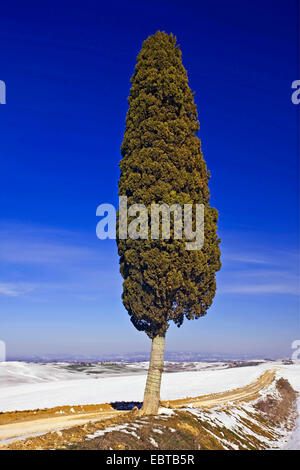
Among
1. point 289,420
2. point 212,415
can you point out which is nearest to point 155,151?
point 212,415

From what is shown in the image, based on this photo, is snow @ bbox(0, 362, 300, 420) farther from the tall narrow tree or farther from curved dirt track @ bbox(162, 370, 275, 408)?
the tall narrow tree

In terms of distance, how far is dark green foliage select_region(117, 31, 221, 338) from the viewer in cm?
1784

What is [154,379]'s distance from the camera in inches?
705

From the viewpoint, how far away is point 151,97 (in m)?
19.2

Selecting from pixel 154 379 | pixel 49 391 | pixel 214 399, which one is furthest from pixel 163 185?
pixel 49 391

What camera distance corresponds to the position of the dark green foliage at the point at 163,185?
17.8 metres

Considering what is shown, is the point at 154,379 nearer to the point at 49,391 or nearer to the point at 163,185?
the point at 163,185

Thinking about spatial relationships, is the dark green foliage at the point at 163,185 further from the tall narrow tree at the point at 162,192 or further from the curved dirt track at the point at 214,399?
the curved dirt track at the point at 214,399

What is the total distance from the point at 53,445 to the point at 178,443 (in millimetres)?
4254

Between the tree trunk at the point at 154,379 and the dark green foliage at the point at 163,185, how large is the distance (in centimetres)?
57

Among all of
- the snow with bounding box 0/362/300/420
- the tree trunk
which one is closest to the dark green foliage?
the tree trunk

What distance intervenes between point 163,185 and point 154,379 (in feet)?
30.4

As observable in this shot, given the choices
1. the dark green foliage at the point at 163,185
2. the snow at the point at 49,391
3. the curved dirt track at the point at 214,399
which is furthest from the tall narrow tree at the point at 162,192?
the snow at the point at 49,391
